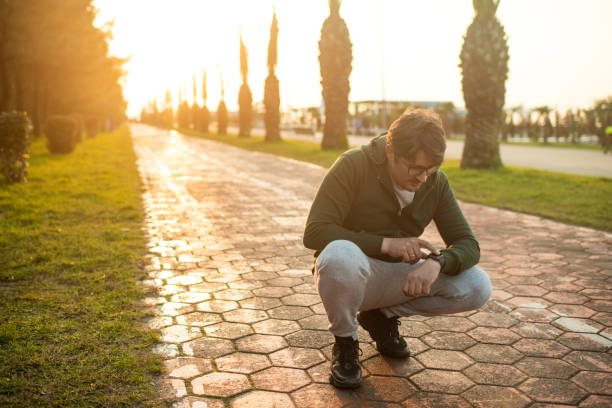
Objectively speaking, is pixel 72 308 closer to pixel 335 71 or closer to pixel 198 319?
pixel 198 319

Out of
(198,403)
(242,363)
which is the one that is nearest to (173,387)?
(198,403)

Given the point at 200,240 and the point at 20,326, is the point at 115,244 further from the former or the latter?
the point at 20,326

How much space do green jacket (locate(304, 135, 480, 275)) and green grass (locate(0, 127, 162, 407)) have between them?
4.44 ft

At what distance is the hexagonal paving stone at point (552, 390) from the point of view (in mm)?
2779

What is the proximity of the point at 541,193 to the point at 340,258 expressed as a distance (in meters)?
8.42

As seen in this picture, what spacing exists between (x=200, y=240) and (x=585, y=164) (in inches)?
536

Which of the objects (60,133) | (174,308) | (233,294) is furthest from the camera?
(60,133)

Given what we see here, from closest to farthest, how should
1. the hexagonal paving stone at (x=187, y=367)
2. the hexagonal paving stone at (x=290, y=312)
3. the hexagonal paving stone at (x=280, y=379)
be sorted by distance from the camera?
the hexagonal paving stone at (x=280, y=379) → the hexagonal paving stone at (x=187, y=367) → the hexagonal paving stone at (x=290, y=312)

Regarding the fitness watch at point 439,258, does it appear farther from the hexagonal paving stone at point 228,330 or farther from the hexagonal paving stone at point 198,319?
the hexagonal paving stone at point 198,319

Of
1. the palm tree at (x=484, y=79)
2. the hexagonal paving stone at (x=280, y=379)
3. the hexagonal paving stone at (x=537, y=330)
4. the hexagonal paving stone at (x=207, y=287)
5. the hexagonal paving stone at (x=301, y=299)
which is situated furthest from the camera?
the palm tree at (x=484, y=79)

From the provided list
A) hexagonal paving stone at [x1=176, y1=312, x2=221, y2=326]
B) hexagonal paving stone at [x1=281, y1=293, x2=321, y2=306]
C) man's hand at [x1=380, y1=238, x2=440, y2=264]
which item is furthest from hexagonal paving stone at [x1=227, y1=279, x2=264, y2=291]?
man's hand at [x1=380, y1=238, x2=440, y2=264]

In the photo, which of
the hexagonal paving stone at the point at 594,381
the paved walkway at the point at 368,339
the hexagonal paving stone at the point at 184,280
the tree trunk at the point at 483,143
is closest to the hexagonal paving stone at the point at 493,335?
the paved walkway at the point at 368,339

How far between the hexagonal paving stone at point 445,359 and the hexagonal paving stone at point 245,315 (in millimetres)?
1268

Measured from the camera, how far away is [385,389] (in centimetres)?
289
